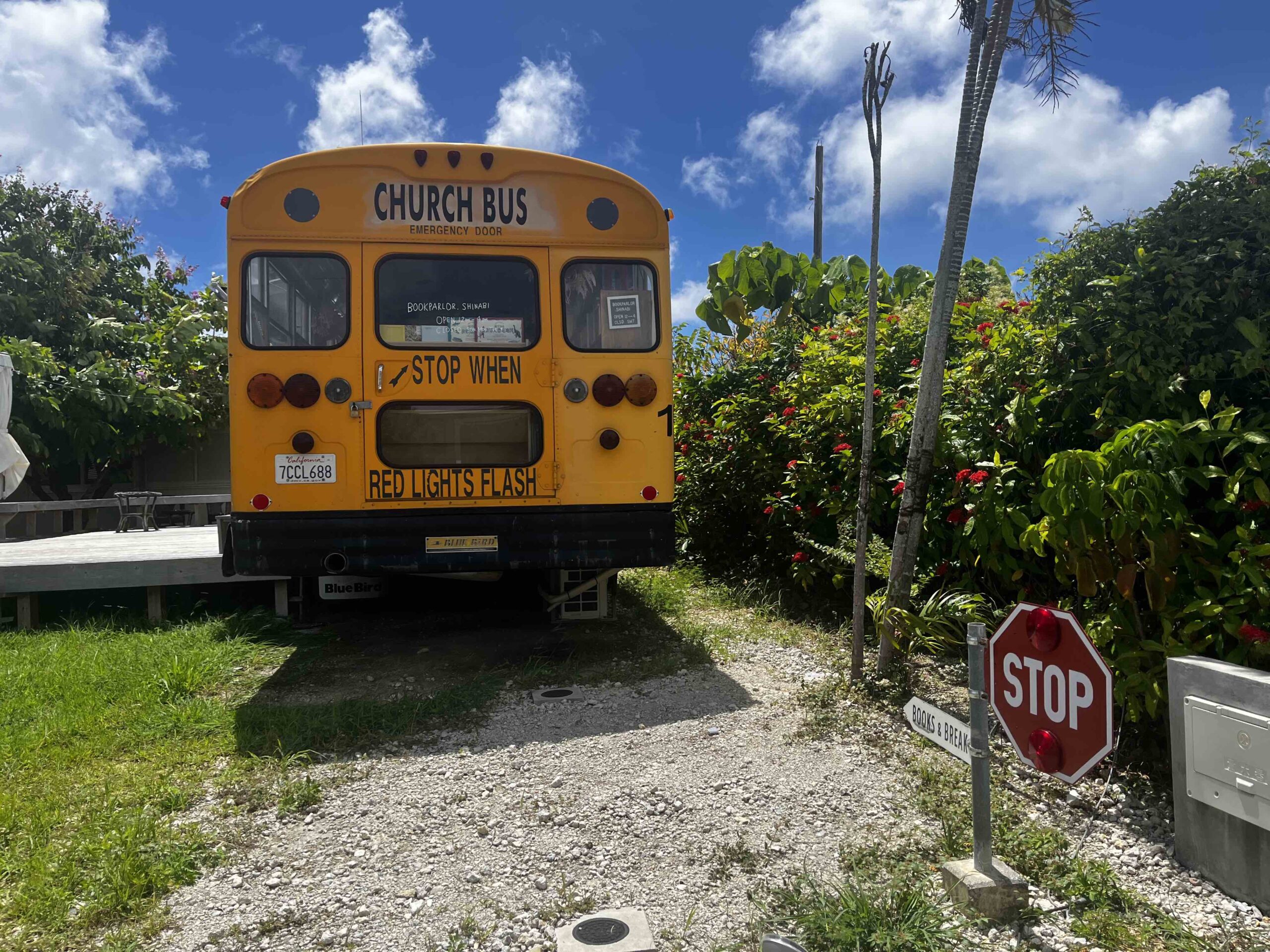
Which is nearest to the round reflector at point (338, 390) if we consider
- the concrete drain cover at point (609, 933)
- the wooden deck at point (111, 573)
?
the wooden deck at point (111, 573)

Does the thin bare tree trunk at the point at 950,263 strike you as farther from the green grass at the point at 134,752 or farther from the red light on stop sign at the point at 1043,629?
the green grass at the point at 134,752

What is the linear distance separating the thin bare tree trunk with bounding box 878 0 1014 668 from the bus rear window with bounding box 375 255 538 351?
2282mm

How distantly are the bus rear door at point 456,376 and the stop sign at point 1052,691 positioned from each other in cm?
305

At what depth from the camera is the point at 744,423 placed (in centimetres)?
763

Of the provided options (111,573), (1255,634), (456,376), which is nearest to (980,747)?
(1255,634)

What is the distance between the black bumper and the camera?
4.84 metres

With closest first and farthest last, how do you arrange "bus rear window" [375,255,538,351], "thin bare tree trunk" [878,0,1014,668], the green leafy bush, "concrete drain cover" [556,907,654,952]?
"concrete drain cover" [556,907,654,952], the green leafy bush, "thin bare tree trunk" [878,0,1014,668], "bus rear window" [375,255,538,351]

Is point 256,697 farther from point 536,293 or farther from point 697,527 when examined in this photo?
point 697,527

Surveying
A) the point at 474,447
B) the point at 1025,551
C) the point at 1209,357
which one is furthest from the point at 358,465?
the point at 1209,357

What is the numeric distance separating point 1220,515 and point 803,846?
6.49ft

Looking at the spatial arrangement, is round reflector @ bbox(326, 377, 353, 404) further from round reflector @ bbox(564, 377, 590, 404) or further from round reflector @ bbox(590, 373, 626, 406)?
round reflector @ bbox(590, 373, 626, 406)

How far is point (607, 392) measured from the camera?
17.0 ft

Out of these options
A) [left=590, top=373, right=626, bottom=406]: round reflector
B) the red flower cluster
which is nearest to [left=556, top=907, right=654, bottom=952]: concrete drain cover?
the red flower cluster

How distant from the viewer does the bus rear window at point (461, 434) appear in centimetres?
508
